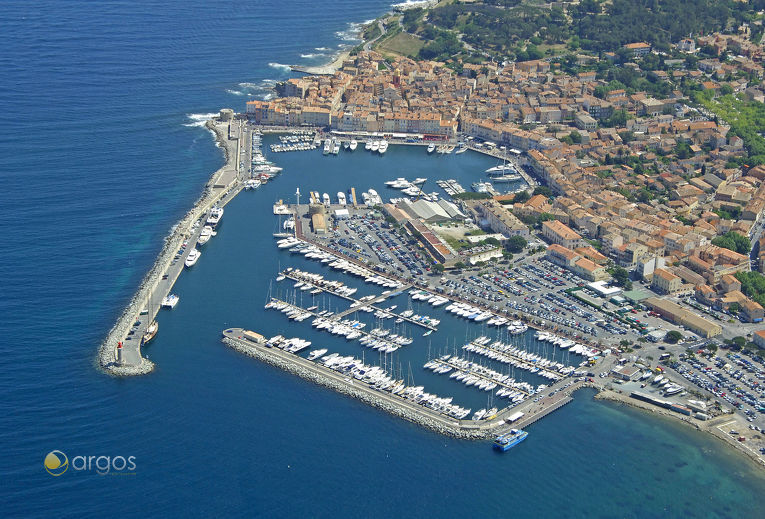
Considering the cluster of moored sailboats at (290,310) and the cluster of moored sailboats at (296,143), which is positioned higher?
the cluster of moored sailboats at (296,143)

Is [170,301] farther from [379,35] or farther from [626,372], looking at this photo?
[379,35]

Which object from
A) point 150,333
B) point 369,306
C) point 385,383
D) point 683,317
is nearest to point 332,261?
point 369,306

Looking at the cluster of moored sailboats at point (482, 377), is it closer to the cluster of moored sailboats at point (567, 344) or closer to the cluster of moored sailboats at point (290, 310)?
the cluster of moored sailboats at point (567, 344)

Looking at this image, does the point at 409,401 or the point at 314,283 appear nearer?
the point at 409,401

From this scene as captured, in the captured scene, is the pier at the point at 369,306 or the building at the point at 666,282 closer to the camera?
the pier at the point at 369,306

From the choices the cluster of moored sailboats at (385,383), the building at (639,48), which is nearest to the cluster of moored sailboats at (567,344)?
the cluster of moored sailboats at (385,383)

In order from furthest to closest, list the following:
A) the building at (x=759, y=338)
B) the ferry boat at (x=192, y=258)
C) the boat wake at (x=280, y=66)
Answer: the boat wake at (x=280, y=66) < the ferry boat at (x=192, y=258) < the building at (x=759, y=338)

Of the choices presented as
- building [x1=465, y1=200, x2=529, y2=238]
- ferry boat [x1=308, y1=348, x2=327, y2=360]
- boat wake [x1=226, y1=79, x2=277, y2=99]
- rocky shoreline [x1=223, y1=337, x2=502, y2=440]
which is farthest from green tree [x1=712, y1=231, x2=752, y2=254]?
boat wake [x1=226, y1=79, x2=277, y2=99]

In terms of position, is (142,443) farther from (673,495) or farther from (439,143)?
(439,143)
